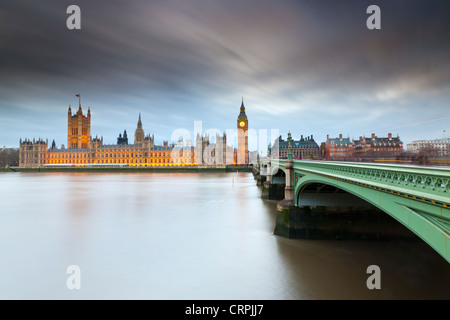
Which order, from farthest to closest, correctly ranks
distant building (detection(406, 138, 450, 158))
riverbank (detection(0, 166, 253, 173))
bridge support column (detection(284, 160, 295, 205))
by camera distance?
riverbank (detection(0, 166, 253, 173)) → bridge support column (detection(284, 160, 295, 205)) → distant building (detection(406, 138, 450, 158))

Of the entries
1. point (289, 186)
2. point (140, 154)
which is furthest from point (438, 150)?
point (140, 154)

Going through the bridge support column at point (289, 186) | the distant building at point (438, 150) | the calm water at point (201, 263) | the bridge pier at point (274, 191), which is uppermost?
the distant building at point (438, 150)

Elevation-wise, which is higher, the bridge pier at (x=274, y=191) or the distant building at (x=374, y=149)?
the distant building at (x=374, y=149)

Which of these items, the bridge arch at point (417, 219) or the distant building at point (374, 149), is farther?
the distant building at point (374, 149)

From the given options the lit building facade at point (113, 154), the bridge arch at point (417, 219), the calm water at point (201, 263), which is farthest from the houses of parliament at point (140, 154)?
the bridge arch at point (417, 219)

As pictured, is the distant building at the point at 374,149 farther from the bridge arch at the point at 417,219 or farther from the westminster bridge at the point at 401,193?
the bridge arch at the point at 417,219

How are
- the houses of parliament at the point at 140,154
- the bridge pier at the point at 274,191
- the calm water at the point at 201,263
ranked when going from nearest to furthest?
the calm water at the point at 201,263
the bridge pier at the point at 274,191
the houses of parliament at the point at 140,154

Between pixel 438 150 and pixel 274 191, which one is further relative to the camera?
pixel 274 191

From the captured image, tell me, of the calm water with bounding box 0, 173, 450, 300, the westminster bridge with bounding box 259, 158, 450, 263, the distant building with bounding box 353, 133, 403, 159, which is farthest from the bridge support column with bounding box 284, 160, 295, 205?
the distant building with bounding box 353, 133, 403, 159

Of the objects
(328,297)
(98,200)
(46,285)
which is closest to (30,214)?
(98,200)

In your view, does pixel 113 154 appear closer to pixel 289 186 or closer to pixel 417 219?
pixel 289 186

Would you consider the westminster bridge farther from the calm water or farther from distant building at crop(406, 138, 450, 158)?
distant building at crop(406, 138, 450, 158)

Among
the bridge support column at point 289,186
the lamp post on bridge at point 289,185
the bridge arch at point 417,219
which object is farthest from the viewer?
the lamp post on bridge at point 289,185

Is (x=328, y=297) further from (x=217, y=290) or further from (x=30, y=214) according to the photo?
(x=30, y=214)
